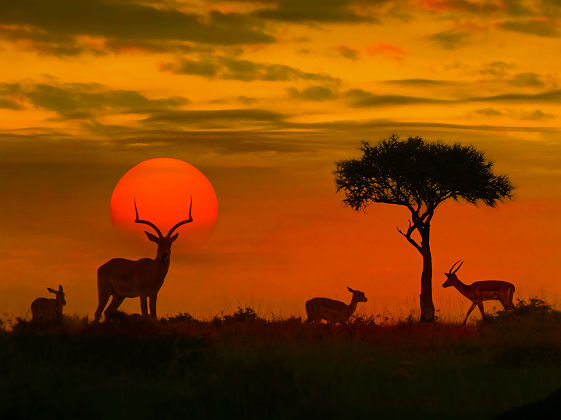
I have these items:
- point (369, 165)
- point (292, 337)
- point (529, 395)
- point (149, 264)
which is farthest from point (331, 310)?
point (529, 395)

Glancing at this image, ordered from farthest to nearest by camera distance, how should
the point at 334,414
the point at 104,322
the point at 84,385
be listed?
the point at 104,322, the point at 84,385, the point at 334,414

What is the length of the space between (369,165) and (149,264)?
15587 millimetres

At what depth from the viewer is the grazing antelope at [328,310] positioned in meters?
34.9

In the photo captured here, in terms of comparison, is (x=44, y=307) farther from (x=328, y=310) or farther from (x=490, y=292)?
(x=490, y=292)

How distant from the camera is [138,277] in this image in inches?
1325

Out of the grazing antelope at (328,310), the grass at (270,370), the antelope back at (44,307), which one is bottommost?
the grass at (270,370)

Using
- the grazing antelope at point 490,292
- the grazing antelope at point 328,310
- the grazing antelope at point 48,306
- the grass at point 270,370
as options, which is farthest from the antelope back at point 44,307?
the grazing antelope at point 490,292

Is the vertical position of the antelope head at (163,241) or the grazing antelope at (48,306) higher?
the antelope head at (163,241)

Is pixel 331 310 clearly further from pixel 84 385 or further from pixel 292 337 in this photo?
pixel 84 385

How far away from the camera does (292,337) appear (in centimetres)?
2648

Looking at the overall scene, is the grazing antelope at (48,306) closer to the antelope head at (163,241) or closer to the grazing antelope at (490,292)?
the antelope head at (163,241)

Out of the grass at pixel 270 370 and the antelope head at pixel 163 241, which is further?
the antelope head at pixel 163 241

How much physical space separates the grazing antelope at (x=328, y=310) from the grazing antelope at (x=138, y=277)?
16.7 ft

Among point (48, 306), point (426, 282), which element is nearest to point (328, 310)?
point (48, 306)
